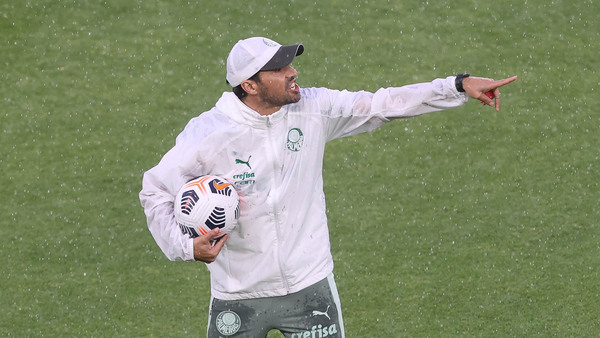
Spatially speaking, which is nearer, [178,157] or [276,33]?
[178,157]

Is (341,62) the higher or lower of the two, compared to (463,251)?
higher

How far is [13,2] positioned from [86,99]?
2291 millimetres

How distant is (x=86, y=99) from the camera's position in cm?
1236

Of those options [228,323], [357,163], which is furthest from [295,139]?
[357,163]

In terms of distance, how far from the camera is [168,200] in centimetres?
623

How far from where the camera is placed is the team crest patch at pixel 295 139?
21.1 ft

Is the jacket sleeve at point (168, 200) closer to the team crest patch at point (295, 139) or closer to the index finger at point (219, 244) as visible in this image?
the index finger at point (219, 244)

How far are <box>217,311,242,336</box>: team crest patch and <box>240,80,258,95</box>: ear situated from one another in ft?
4.60

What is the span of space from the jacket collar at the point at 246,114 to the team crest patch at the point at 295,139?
119 millimetres

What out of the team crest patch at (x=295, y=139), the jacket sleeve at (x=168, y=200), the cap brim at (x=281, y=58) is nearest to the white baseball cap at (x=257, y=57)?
the cap brim at (x=281, y=58)

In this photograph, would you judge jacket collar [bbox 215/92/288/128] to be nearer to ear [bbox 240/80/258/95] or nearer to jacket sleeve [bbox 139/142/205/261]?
ear [bbox 240/80/258/95]

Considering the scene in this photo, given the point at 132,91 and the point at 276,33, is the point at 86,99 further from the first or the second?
the point at 276,33

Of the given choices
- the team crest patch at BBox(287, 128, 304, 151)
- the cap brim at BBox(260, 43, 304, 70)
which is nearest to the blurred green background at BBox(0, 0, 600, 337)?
the team crest patch at BBox(287, 128, 304, 151)

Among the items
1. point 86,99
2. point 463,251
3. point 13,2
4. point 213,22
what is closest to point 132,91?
point 86,99
